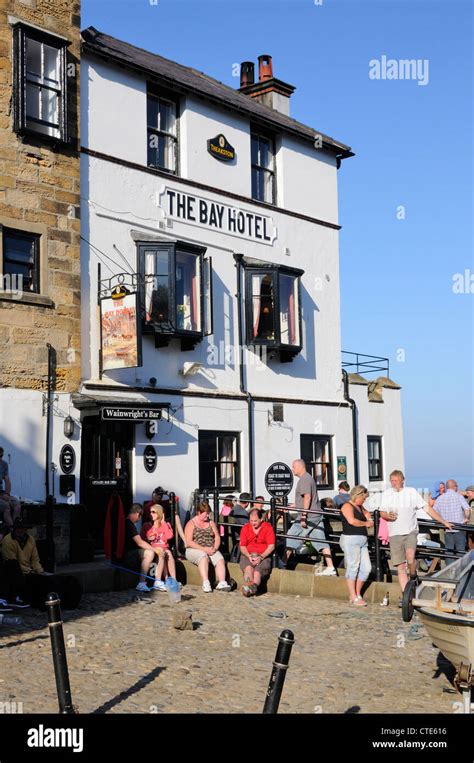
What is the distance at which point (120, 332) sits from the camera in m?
15.3

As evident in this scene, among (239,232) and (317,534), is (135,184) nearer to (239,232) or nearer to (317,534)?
(239,232)

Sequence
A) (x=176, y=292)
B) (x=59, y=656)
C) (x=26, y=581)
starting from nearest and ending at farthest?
(x=59, y=656)
(x=26, y=581)
(x=176, y=292)

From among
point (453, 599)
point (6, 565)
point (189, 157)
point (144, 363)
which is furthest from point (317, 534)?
point (189, 157)

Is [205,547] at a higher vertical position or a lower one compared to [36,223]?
lower

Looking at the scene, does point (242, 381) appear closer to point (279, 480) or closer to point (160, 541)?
point (279, 480)

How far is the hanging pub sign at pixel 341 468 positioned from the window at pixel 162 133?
7.69m

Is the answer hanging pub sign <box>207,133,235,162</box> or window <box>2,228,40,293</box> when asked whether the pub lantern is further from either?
hanging pub sign <box>207,133,235,162</box>

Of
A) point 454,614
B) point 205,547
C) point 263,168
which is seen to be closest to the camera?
point 454,614

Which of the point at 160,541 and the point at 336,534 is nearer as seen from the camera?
the point at 160,541

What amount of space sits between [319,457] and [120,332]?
23.9 ft

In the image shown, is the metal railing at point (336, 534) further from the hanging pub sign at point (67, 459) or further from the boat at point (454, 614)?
the boat at point (454, 614)

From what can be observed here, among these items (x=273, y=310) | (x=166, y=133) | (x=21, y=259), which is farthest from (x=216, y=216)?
(x=21, y=259)

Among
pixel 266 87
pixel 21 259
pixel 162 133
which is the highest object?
pixel 266 87

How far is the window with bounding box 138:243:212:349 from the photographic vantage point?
1664cm
